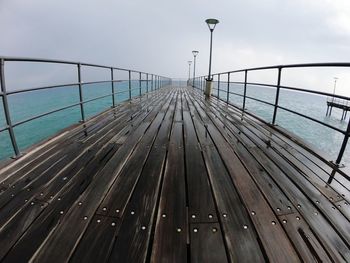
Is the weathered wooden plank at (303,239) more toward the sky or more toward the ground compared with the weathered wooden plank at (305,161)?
more toward the ground

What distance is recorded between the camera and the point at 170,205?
52.4 inches

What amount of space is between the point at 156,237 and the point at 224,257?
0.35 m

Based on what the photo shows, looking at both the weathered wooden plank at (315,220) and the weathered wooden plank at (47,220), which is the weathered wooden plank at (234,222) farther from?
the weathered wooden plank at (47,220)

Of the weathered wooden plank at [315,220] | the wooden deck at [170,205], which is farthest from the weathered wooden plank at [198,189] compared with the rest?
the weathered wooden plank at [315,220]

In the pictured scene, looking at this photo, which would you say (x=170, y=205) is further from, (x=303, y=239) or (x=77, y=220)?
(x=303, y=239)

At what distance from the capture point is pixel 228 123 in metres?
3.69

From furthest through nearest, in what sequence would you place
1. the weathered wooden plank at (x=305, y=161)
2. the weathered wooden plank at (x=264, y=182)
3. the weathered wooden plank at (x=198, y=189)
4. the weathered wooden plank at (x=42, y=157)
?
the weathered wooden plank at (x=42, y=157), the weathered wooden plank at (x=305, y=161), the weathered wooden plank at (x=264, y=182), the weathered wooden plank at (x=198, y=189)

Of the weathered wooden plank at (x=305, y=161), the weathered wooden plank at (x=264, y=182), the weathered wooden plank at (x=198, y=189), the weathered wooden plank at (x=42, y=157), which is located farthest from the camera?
the weathered wooden plank at (x=42, y=157)

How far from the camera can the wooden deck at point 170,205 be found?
1006mm

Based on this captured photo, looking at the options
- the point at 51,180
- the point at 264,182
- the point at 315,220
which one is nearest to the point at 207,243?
the point at 315,220

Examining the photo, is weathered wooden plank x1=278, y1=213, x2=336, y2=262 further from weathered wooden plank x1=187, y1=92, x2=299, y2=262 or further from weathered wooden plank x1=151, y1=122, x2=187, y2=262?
weathered wooden plank x1=151, y1=122, x2=187, y2=262

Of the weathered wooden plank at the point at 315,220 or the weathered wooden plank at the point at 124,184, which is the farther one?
the weathered wooden plank at the point at 124,184

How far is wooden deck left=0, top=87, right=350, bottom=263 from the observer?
1.01 meters

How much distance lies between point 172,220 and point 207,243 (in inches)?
9.5
